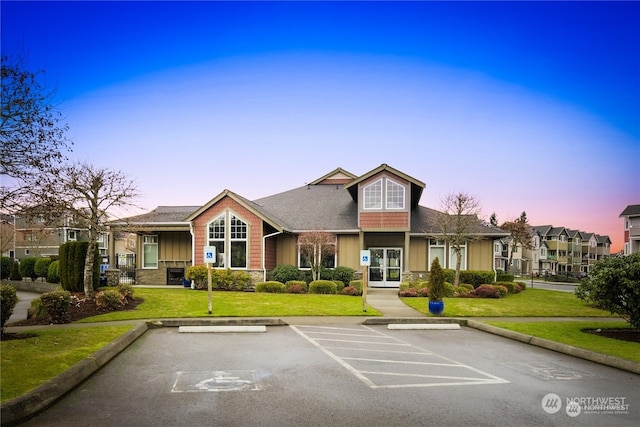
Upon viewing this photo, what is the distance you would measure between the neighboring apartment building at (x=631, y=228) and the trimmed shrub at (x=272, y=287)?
1569 inches

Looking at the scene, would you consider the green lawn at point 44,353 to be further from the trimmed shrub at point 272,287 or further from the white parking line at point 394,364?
the trimmed shrub at point 272,287

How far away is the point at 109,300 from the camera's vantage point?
15680 mm

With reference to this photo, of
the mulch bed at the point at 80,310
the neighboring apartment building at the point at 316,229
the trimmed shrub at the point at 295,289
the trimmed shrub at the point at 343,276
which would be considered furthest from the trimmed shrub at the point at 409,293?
the mulch bed at the point at 80,310

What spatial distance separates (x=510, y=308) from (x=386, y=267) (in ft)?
32.9

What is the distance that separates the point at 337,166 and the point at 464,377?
93.6 feet

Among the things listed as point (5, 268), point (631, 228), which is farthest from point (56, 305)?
point (631, 228)

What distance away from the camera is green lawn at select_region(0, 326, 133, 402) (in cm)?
660

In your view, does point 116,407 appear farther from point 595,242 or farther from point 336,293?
point 595,242

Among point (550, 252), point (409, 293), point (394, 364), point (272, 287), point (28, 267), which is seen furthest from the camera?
point (550, 252)

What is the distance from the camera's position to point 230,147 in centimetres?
2523

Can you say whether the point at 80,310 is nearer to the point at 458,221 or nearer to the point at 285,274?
the point at 285,274

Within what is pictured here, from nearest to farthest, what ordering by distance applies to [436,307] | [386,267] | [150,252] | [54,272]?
[436,307], [54,272], [386,267], [150,252]

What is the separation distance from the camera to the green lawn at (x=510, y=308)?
16828 mm

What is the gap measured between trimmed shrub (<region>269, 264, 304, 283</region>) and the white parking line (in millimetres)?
11936
